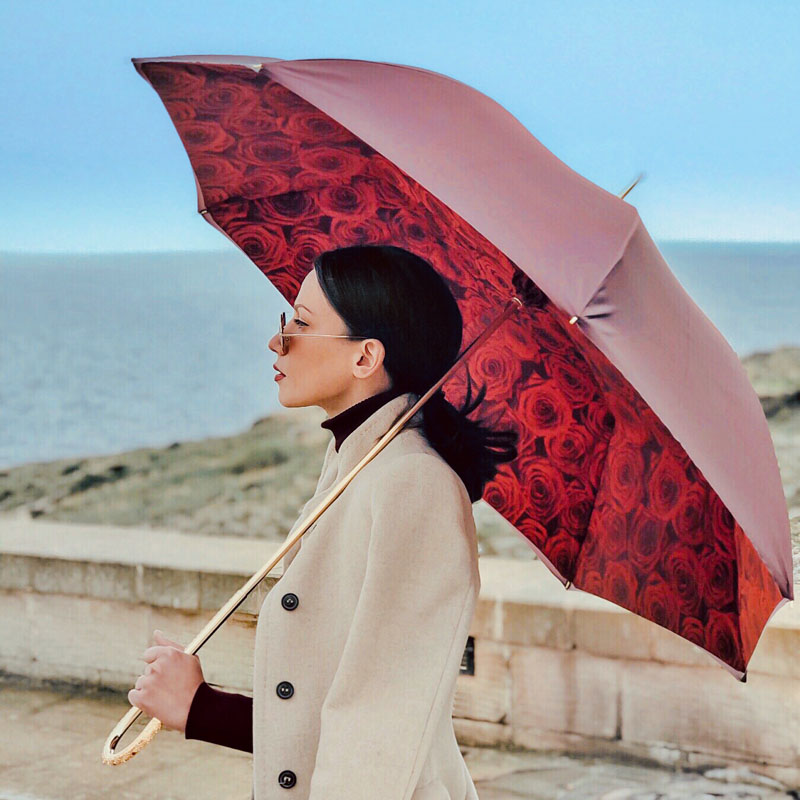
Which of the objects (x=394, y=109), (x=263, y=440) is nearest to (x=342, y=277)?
(x=394, y=109)

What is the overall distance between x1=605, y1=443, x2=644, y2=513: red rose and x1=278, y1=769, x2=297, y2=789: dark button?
761 mm

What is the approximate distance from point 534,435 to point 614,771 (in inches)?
82.1

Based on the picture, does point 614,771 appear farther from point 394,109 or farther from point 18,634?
point 394,109

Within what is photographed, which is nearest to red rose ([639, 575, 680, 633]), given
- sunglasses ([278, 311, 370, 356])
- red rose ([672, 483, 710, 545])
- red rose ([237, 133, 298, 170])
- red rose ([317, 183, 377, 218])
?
red rose ([672, 483, 710, 545])

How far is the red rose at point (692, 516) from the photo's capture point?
1840mm

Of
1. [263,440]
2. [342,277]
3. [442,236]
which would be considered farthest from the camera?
[263,440]

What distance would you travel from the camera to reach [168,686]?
4.87 feet

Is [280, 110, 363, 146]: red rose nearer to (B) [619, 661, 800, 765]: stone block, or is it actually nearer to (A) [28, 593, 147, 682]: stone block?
(B) [619, 661, 800, 765]: stone block

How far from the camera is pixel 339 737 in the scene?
139 cm

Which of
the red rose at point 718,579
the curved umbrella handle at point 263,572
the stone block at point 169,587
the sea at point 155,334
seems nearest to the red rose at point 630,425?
the red rose at point 718,579

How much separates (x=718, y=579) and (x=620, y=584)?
0.61 feet

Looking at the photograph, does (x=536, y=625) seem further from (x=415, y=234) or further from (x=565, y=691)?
(x=415, y=234)

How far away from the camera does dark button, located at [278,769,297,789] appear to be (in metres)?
1.47

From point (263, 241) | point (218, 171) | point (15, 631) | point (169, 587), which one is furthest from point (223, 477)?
point (218, 171)
